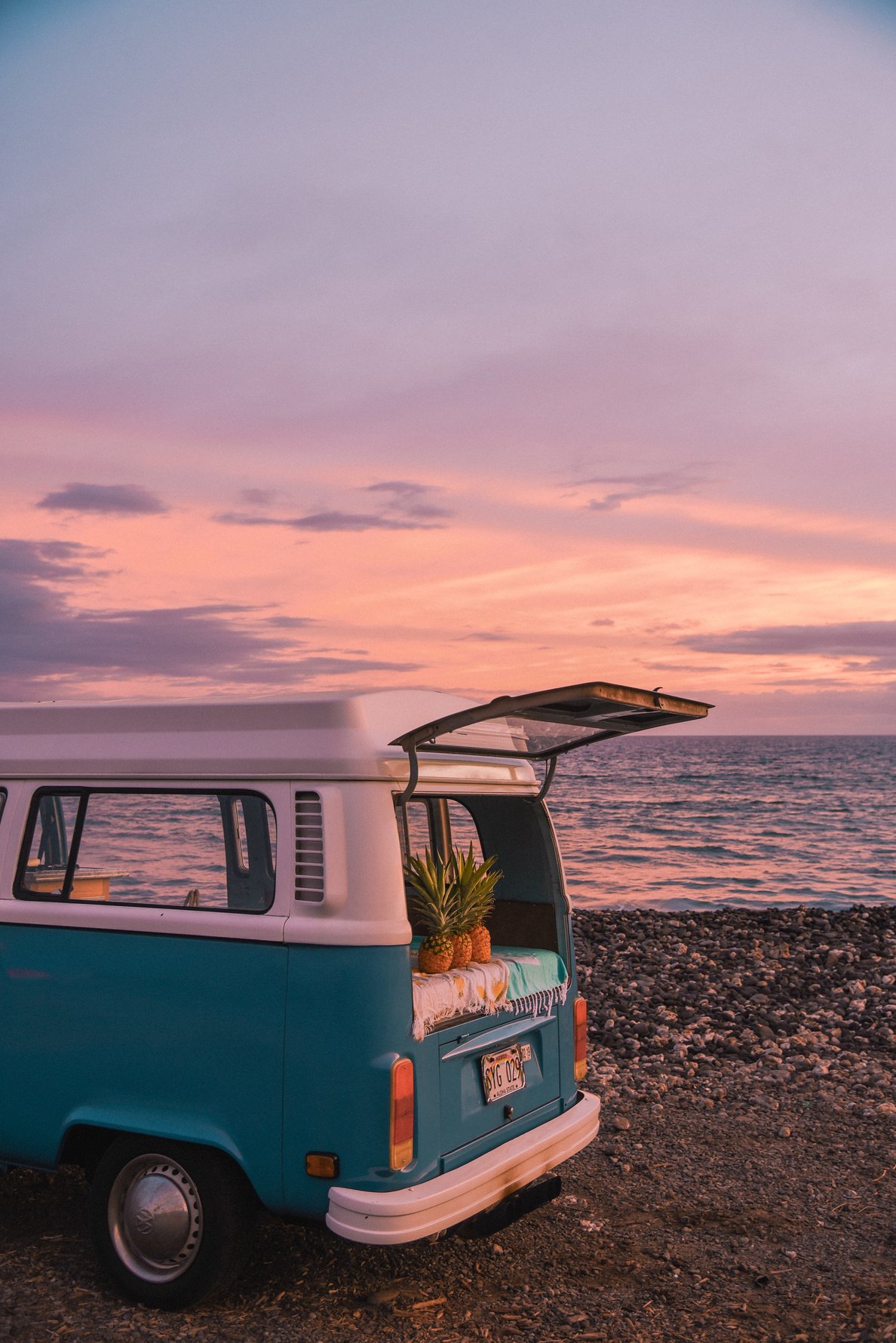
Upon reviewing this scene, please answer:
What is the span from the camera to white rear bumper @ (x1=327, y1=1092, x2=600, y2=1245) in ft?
13.8

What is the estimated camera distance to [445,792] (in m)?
5.33

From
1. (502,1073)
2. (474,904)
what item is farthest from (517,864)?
(502,1073)

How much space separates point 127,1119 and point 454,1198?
137 cm

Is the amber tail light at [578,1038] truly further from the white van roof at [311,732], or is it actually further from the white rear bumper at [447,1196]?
the white van roof at [311,732]

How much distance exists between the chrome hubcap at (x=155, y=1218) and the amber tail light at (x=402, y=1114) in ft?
3.04

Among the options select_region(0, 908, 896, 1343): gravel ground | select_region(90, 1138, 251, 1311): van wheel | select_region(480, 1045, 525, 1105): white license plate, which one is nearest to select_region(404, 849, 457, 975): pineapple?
select_region(480, 1045, 525, 1105): white license plate

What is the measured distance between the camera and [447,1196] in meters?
4.42

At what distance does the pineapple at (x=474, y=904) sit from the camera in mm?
5289

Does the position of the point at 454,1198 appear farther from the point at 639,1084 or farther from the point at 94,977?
the point at 639,1084

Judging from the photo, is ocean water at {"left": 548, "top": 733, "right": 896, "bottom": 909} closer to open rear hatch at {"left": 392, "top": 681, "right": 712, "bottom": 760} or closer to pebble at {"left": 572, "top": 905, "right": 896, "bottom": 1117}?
pebble at {"left": 572, "top": 905, "right": 896, "bottom": 1117}

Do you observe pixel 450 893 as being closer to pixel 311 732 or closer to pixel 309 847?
pixel 309 847

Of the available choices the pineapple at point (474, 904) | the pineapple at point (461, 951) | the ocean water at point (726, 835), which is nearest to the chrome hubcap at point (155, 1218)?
the pineapple at point (461, 951)

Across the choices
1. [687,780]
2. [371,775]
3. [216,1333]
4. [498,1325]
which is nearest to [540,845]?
[371,775]

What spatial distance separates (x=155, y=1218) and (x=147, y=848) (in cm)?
151
